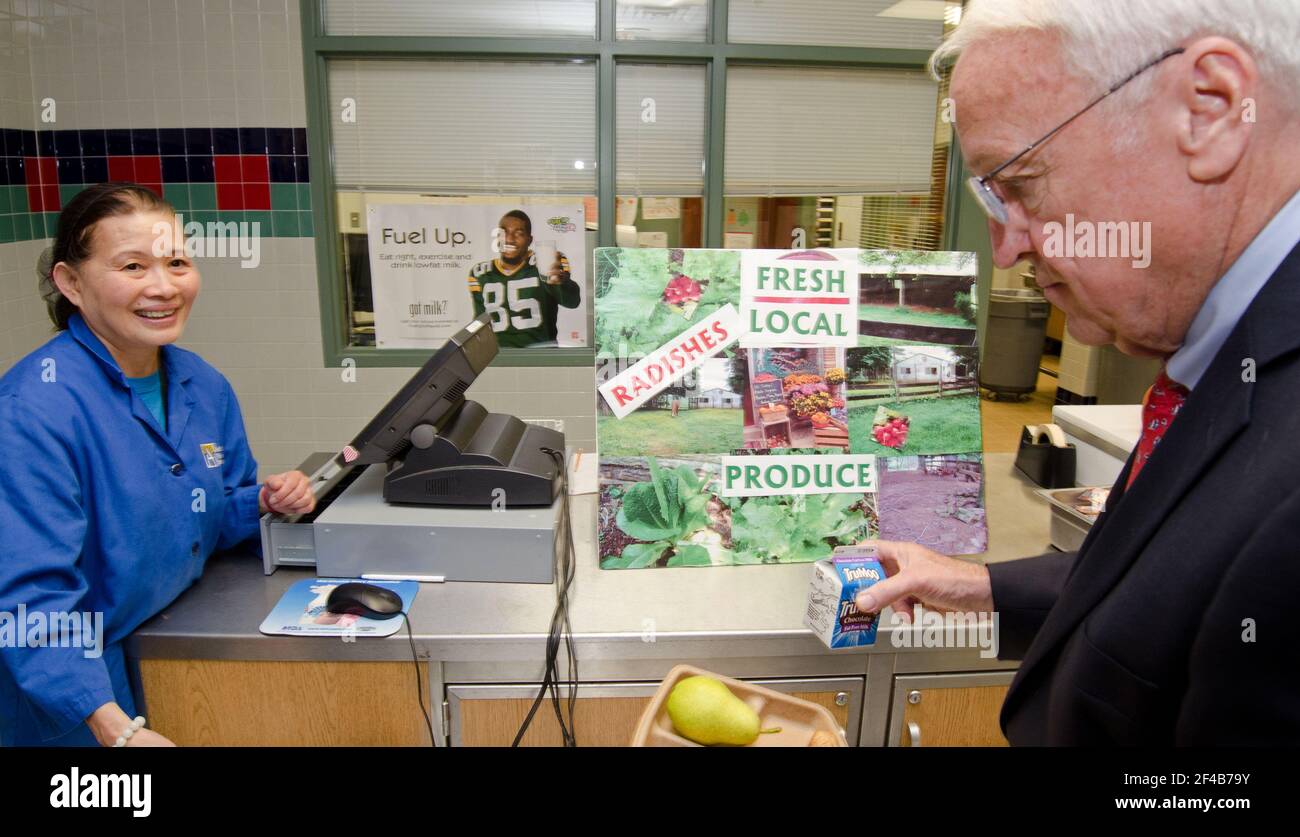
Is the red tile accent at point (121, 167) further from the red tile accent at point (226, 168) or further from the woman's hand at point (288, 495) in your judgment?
the woman's hand at point (288, 495)

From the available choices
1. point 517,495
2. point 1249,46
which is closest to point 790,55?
point 517,495

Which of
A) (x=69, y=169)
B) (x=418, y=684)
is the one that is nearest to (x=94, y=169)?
(x=69, y=169)

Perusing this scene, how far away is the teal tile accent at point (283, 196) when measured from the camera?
3910mm

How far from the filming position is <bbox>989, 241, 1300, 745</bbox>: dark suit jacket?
2.11 ft

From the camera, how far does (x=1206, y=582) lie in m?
0.71

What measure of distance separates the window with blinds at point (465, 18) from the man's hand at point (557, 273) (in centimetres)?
103

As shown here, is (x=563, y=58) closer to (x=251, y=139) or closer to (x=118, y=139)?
(x=251, y=139)

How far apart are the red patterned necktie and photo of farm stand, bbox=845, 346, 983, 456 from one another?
2.06 feet

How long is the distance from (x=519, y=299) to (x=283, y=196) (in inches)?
46.4

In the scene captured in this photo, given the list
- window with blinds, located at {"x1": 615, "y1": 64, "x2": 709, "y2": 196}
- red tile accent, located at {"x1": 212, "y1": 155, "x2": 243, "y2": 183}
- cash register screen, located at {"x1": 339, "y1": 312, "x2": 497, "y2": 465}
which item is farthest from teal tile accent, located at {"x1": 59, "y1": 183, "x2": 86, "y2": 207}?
cash register screen, located at {"x1": 339, "y1": 312, "x2": 497, "y2": 465}

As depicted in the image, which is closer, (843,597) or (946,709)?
(843,597)

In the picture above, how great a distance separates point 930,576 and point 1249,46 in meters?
0.82

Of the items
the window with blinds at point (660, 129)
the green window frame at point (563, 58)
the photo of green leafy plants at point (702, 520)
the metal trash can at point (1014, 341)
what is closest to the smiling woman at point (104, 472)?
the photo of green leafy plants at point (702, 520)

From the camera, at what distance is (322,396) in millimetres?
4105
